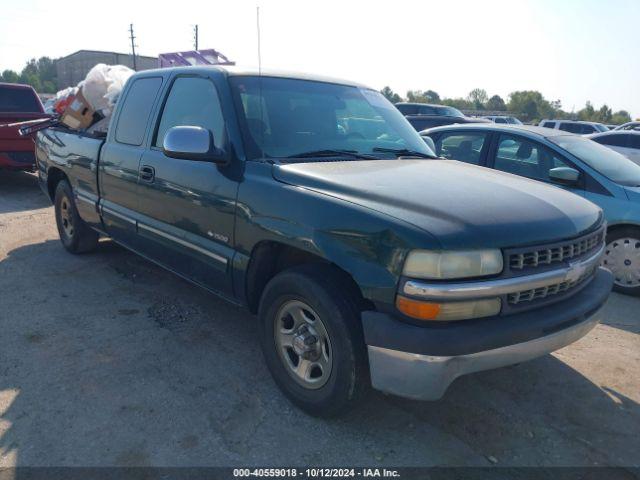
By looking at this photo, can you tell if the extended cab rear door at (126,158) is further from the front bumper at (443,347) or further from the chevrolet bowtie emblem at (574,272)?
the chevrolet bowtie emblem at (574,272)

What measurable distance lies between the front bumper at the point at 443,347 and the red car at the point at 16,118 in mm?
8923

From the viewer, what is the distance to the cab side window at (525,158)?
5.45 metres

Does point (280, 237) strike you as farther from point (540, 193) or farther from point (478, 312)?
point (540, 193)

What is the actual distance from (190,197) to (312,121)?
0.97m

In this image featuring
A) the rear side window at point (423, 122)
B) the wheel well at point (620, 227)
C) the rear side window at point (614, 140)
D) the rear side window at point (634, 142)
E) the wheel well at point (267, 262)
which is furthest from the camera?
the rear side window at point (423, 122)

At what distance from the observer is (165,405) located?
2.92m

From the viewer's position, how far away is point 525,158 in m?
5.62

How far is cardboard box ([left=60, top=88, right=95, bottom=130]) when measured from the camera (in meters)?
5.70

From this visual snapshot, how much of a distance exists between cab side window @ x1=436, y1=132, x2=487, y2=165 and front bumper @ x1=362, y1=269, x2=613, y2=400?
3890mm

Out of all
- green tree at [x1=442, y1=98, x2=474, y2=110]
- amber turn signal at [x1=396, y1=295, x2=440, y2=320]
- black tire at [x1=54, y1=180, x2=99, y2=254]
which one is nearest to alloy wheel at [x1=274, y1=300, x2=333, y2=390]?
amber turn signal at [x1=396, y1=295, x2=440, y2=320]

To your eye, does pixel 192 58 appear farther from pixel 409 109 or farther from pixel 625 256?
pixel 409 109

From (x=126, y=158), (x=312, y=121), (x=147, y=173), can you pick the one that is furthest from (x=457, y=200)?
(x=126, y=158)

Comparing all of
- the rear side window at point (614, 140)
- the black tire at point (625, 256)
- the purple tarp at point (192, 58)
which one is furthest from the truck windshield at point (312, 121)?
the rear side window at point (614, 140)

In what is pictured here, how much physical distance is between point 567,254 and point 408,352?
1043 millimetres
